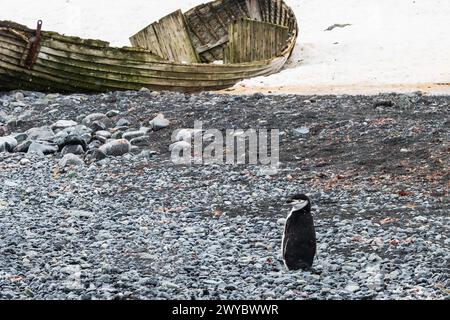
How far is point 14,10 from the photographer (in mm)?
30828

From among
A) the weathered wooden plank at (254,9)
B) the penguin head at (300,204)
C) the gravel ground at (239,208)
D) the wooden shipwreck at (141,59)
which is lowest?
the gravel ground at (239,208)

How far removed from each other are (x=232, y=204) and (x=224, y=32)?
11.7 metres

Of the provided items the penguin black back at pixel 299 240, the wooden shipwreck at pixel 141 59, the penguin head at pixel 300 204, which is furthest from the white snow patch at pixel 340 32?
the penguin black back at pixel 299 240

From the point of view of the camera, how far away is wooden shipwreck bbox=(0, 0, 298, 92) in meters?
17.0

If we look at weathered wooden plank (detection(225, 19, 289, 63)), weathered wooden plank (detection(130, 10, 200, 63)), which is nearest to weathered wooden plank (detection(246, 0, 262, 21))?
weathered wooden plank (detection(225, 19, 289, 63))

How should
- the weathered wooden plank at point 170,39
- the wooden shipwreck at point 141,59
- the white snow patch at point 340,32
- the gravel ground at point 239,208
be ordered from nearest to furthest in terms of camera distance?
the gravel ground at point 239,208, the wooden shipwreck at point 141,59, the white snow patch at point 340,32, the weathered wooden plank at point 170,39

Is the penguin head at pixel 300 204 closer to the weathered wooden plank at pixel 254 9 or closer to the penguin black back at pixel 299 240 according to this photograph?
the penguin black back at pixel 299 240

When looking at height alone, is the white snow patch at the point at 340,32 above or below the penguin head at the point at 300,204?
above

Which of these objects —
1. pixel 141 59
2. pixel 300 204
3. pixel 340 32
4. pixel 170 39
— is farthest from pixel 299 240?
pixel 340 32

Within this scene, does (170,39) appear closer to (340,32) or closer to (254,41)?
(254,41)

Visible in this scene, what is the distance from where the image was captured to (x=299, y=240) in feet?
25.1

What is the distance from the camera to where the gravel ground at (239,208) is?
7512 mm

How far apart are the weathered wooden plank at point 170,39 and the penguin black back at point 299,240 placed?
12.7 meters

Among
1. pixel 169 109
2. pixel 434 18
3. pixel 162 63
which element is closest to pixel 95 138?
pixel 169 109
